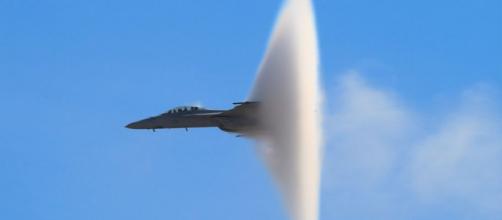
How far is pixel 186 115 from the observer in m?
115

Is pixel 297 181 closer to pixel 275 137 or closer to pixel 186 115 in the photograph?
pixel 275 137

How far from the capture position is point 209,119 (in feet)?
371

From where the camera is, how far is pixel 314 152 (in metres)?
106

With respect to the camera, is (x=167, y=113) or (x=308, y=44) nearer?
(x=308, y=44)

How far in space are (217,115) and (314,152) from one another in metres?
9.67

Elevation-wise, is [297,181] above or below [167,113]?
below

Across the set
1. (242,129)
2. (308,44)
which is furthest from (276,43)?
(242,129)

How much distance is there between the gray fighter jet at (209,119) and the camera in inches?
4291

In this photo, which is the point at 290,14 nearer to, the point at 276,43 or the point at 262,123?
the point at 276,43

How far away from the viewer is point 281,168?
356 feet

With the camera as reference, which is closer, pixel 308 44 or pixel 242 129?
pixel 308 44

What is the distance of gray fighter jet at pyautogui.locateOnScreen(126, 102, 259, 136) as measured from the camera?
10900 centimetres

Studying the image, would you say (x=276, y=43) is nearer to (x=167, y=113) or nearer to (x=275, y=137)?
(x=275, y=137)

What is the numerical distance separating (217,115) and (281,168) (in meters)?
6.95
